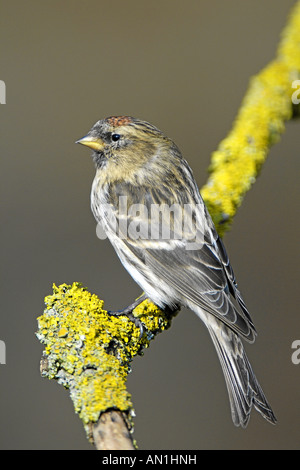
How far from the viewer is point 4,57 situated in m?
5.82

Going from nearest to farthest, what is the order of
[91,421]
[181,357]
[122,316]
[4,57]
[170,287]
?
1. [91,421]
2. [122,316]
3. [170,287]
4. [181,357]
5. [4,57]

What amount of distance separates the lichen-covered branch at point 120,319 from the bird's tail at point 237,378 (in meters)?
0.24

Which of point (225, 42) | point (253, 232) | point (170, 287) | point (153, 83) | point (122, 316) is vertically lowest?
point (122, 316)

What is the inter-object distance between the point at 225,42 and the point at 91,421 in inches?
207

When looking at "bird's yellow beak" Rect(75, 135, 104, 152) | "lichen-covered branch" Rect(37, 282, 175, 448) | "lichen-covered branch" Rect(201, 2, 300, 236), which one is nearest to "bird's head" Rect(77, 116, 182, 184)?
"bird's yellow beak" Rect(75, 135, 104, 152)

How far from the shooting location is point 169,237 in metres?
2.67

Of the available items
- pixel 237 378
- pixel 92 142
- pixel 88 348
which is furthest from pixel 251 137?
pixel 88 348

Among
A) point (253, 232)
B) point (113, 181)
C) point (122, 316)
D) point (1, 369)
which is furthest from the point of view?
point (253, 232)

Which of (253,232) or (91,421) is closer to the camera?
(91,421)

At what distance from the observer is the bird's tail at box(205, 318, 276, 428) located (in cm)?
243

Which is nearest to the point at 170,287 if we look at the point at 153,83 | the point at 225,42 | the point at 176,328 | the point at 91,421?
the point at 91,421

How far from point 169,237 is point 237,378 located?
67 cm

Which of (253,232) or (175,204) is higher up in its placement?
(253,232)

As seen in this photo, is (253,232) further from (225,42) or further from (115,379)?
(115,379)
